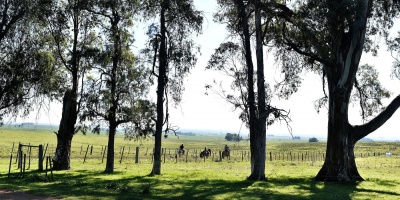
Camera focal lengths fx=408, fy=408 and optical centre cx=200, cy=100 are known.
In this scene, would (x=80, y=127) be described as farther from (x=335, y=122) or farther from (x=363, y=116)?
(x=363, y=116)

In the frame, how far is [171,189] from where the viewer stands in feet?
66.5

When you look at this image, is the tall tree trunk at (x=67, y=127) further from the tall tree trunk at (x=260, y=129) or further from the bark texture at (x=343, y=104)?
the bark texture at (x=343, y=104)

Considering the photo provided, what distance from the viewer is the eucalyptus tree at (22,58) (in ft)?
94.1

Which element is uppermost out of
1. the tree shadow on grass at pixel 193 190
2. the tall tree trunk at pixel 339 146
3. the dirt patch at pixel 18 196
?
the tall tree trunk at pixel 339 146

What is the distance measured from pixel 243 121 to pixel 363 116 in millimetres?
9979

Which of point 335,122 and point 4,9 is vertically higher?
point 4,9

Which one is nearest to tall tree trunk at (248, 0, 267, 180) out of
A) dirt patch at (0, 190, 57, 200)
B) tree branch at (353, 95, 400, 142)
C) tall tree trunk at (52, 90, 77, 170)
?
tree branch at (353, 95, 400, 142)

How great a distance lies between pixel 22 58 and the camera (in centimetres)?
3005

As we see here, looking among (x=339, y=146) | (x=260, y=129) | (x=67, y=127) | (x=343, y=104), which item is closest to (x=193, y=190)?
(x=260, y=129)

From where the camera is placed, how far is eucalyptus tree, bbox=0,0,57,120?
28688 millimetres

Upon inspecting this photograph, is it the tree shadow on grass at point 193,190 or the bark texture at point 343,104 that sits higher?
the bark texture at point 343,104

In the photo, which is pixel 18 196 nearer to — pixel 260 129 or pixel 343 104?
pixel 260 129

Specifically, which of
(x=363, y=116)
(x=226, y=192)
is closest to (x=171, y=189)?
(x=226, y=192)

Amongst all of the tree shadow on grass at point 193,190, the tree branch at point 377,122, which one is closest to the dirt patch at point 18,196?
the tree shadow on grass at point 193,190
